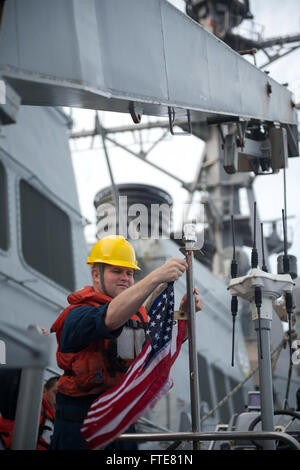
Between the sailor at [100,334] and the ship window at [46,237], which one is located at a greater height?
the ship window at [46,237]

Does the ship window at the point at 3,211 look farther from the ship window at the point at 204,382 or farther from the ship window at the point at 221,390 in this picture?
the ship window at the point at 221,390

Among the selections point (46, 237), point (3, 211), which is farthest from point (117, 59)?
point (46, 237)

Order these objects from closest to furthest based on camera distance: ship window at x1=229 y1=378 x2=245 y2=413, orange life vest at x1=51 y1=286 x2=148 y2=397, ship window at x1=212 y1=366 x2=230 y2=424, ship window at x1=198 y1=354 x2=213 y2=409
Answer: orange life vest at x1=51 y1=286 x2=148 y2=397 < ship window at x1=198 y1=354 x2=213 y2=409 < ship window at x1=212 y1=366 x2=230 y2=424 < ship window at x1=229 y1=378 x2=245 y2=413

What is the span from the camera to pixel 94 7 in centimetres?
393

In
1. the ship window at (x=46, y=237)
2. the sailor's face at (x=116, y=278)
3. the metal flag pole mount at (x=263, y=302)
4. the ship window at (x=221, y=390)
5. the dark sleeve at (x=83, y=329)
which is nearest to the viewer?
the dark sleeve at (x=83, y=329)

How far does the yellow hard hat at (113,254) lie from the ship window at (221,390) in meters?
11.2

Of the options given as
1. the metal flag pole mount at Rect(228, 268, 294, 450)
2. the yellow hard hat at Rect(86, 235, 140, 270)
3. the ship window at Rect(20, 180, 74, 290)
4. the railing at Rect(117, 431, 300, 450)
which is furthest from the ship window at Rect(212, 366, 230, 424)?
the railing at Rect(117, 431, 300, 450)

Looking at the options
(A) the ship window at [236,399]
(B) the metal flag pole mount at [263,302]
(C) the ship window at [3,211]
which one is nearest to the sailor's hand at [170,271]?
(B) the metal flag pole mount at [263,302]

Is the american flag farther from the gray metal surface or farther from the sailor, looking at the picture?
the gray metal surface

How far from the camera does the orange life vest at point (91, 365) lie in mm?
3404

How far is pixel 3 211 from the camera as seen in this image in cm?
762

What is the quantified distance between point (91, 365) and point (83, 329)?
24 cm

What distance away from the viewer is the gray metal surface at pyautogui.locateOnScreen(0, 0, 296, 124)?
349 centimetres

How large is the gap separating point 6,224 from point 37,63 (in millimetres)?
4263
